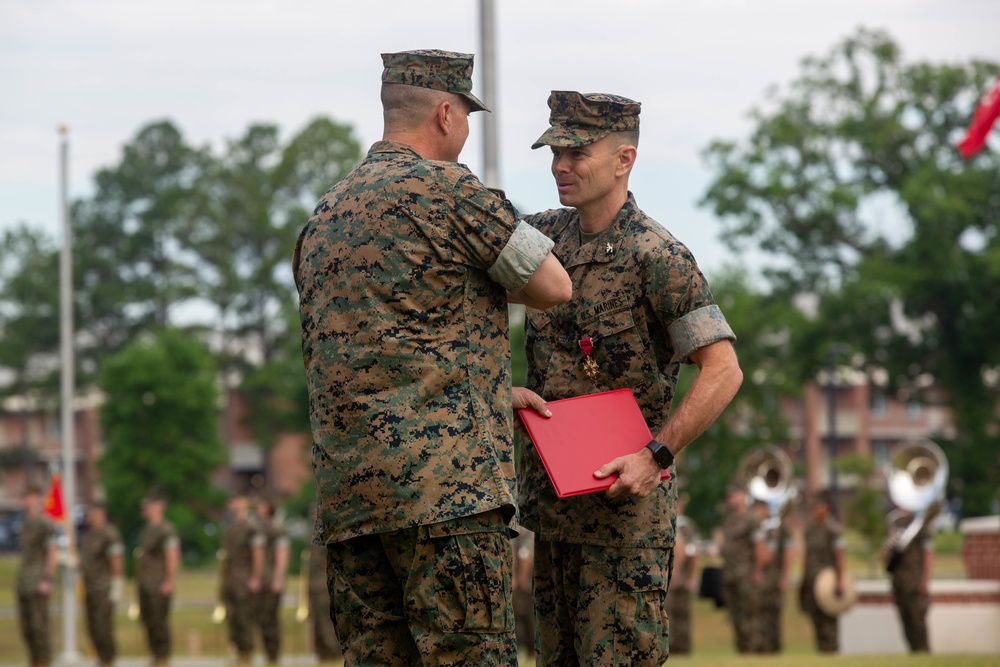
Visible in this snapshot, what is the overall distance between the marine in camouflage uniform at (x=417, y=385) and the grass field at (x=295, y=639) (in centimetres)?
643

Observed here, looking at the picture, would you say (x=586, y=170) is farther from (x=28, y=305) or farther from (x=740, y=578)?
(x=28, y=305)

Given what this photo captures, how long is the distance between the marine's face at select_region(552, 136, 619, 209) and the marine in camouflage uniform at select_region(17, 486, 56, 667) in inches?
624

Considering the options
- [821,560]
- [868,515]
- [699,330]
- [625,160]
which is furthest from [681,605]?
[868,515]

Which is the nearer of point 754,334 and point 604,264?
point 604,264

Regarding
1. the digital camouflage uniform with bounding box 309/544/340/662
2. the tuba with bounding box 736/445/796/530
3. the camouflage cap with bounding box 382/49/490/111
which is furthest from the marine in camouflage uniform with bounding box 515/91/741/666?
the tuba with bounding box 736/445/796/530

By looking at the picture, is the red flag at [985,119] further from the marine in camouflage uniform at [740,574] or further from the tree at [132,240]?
the tree at [132,240]

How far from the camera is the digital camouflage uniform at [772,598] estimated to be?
1925cm

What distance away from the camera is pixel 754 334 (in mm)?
44656

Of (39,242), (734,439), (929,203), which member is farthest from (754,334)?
(39,242)

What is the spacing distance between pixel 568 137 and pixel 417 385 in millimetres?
1172

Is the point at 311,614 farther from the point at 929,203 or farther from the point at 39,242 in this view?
the point at 39,242

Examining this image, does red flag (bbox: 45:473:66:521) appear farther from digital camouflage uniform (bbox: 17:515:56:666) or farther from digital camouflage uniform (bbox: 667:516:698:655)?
digital camouflage uniform (bbox: 667:516:698:655)

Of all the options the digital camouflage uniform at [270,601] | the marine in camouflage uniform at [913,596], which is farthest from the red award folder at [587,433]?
the digital camouflage uniform at [270,601]

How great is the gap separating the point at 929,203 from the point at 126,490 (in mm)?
29675
